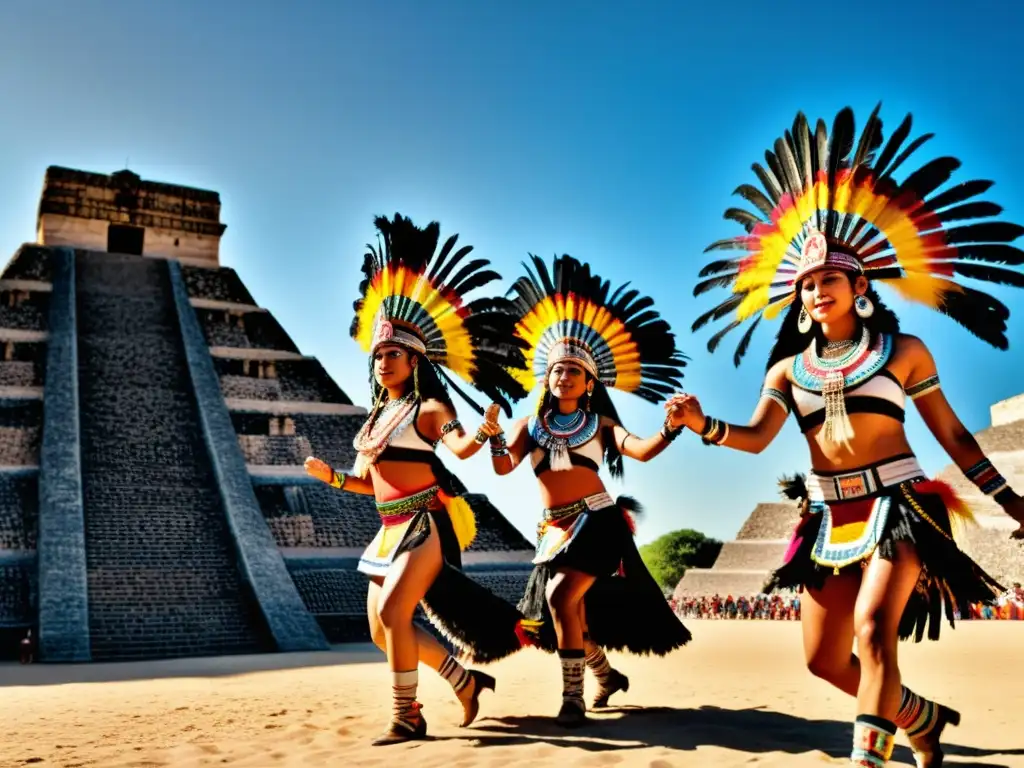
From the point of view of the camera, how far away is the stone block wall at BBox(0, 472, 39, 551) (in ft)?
61.8

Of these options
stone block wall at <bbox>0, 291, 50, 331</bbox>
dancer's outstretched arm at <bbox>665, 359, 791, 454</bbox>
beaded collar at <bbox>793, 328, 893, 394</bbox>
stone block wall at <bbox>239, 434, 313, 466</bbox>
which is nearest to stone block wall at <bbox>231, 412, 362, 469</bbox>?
stone block wall at <bbox>239, 434, 313, 466</bbox>

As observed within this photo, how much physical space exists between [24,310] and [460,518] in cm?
2895

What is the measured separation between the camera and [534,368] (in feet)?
21.8

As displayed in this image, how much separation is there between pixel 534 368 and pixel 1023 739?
3465 mm

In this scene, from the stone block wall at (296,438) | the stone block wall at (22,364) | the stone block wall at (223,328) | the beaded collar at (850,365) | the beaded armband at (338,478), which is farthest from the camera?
the stone block wall at (223,328)

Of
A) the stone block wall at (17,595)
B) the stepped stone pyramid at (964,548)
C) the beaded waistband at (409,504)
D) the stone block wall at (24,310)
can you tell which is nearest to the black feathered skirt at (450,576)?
the beaded waistband at (409,504)

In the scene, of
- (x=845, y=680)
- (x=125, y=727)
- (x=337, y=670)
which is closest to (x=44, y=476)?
(x=337, y=670)

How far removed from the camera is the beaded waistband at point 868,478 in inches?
165

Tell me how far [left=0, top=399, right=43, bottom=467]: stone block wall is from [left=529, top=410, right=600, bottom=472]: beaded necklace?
18792 mm

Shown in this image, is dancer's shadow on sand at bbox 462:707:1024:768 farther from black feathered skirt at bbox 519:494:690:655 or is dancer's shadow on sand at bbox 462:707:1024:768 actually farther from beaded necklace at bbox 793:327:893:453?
beaded necklace at bbox 793:327:893:453

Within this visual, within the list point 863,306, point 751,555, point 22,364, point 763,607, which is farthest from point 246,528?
point 751,555

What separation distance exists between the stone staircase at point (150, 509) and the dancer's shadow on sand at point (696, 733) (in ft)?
38.9

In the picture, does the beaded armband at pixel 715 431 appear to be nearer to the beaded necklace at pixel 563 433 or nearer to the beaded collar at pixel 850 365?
the beaded collar at pixel 850 365

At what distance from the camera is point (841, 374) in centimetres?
433
